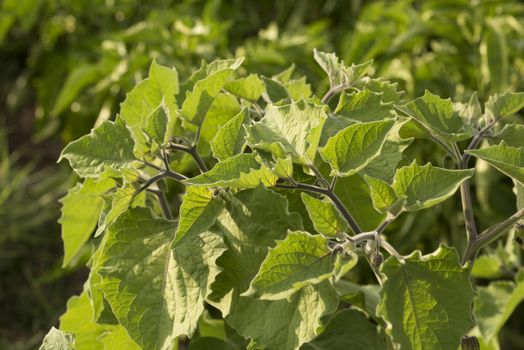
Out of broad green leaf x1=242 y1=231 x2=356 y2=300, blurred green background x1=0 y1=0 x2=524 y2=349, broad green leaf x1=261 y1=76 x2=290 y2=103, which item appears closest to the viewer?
broad green leaf x1=242 y1=231 x2=356 y2=300

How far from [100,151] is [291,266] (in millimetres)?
222

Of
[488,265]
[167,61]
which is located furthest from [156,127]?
[167,61]

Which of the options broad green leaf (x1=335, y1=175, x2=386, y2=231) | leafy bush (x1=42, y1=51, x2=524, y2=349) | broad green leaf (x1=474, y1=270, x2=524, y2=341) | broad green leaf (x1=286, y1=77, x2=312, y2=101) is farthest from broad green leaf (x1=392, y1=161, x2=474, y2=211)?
broad green leaf (x1=474, y1=270, x2=524, y2=341)

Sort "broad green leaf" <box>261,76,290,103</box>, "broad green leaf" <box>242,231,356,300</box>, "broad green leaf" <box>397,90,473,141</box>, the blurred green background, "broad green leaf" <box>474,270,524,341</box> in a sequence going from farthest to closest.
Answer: the blurred green background → "broad green leaf" <box>474,270,524,341</box> → "broad green leaf" <box>261,76,290,103</box> → "broad green leaf" <box>397,90,473,141</box> → "broad green leaf" <box>242,231,356,300</box>

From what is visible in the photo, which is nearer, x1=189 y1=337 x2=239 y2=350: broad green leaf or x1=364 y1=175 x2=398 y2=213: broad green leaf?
x1=364 y1=175 x2=398 y2=213: broad green leaf

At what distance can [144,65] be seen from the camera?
170 centimetres

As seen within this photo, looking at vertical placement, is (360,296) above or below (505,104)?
below

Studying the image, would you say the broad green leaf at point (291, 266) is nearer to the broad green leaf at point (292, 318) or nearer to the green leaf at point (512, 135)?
the broad green leaf at point (292, 318)

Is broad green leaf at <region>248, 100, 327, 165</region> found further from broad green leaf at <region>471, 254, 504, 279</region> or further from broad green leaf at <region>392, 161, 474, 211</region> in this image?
broad green leaf at <region>471, 254, 504, 279</region>

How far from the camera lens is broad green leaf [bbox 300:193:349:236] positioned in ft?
2.04

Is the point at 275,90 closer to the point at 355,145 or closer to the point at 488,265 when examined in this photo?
the point at 355,145

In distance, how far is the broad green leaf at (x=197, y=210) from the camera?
2.13 feet

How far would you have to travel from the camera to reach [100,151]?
2.38ft

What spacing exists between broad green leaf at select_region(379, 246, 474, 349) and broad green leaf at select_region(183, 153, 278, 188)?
0.12 m
